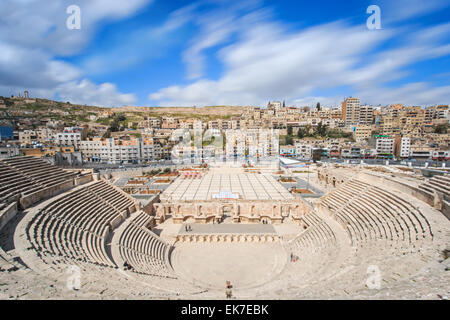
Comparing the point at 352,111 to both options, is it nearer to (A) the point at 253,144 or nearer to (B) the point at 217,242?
(A) the point at 253,144

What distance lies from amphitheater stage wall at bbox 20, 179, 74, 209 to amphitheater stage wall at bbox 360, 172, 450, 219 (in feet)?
85.1

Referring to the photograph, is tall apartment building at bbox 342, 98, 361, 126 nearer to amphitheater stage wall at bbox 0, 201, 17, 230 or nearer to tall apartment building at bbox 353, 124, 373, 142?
tall apartment building at bbox 353, 124, 373, 142

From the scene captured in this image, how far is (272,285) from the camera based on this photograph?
43.8ft

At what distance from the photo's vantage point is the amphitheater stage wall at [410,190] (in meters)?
13.3

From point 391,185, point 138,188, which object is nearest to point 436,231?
point 391,185

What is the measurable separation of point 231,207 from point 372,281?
16.8m

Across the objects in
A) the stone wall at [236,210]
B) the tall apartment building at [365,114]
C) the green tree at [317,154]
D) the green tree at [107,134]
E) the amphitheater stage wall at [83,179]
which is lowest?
the stone wall at [236,210]

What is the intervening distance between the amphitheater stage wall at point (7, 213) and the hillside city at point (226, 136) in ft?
84.6

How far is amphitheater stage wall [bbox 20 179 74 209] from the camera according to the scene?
14352 mm

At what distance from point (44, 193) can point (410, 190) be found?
89.3 ft

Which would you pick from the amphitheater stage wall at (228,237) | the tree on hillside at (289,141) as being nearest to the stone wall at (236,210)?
the amphitheater stage wall at (228,237)

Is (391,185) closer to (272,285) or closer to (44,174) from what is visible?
(272,285)

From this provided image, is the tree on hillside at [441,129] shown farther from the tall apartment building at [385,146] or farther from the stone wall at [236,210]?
the stone wall at [236,210]

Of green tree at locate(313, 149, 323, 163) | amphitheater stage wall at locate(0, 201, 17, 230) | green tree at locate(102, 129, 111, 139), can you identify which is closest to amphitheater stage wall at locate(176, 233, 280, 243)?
amphitheater stage wall at locate(0, 201, 17, 230)
